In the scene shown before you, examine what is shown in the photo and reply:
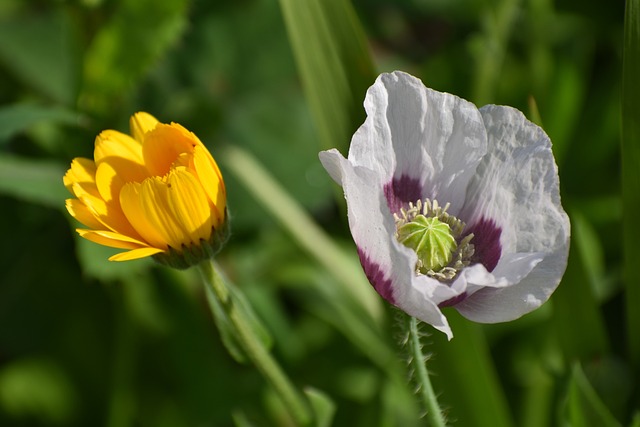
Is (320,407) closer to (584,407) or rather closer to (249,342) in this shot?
(249,342)

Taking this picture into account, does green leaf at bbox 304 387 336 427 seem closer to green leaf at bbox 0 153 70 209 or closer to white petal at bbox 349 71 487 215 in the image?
white petal at bbox 349 71 487 215

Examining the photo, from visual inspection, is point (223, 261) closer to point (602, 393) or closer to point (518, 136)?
point (602, 393)

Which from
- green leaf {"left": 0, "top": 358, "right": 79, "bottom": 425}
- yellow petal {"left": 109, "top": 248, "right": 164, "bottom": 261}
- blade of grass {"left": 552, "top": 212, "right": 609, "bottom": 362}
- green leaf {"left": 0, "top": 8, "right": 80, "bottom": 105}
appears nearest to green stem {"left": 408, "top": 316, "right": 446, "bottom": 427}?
yellow petal {"left": 109, "top": 248, "right": 164, "bottom": 261}

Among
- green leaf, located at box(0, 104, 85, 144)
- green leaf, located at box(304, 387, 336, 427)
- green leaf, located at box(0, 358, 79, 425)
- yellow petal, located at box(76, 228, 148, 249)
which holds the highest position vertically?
green leaf, located at box(0, 104, 85, 144)

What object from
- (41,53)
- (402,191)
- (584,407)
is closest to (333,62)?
(402,191)

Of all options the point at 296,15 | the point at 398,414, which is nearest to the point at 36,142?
the point at 296,15

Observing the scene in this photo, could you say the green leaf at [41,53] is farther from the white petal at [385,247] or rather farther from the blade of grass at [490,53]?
the white petal at [385,247]
